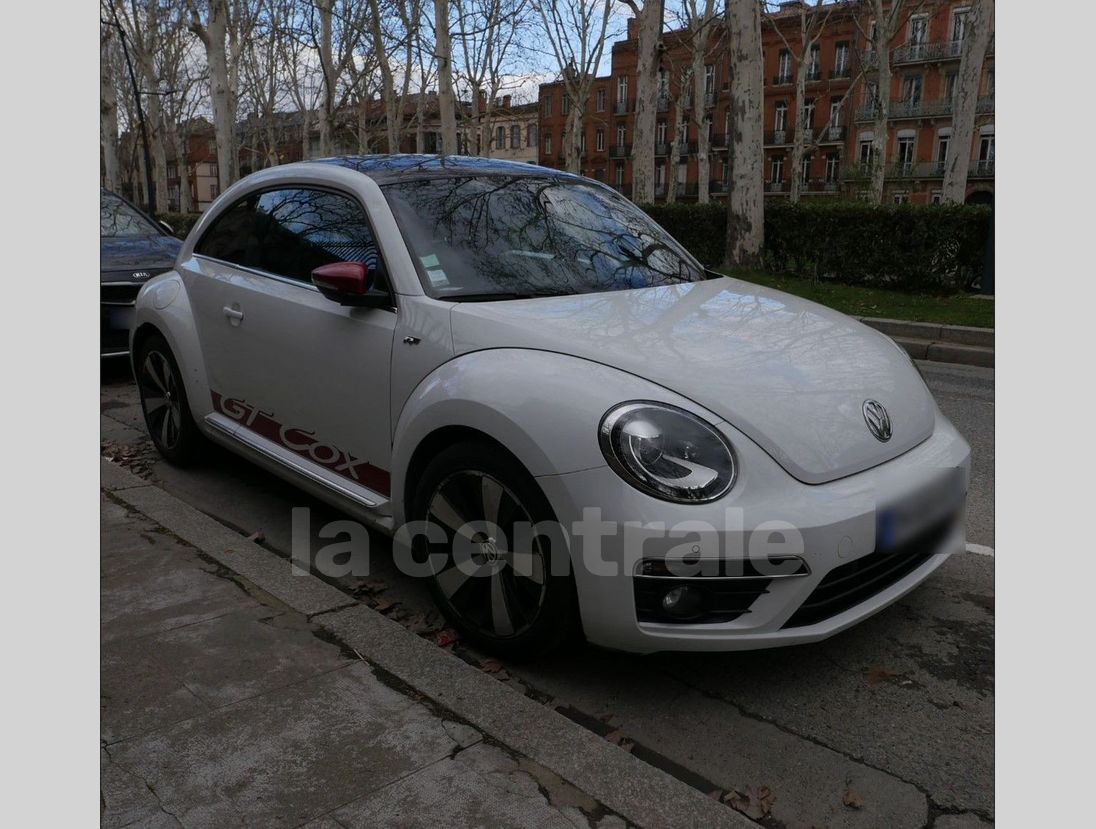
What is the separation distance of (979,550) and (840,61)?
2275 inches

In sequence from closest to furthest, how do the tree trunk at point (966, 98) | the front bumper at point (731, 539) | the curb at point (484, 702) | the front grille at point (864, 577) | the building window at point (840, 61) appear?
the curb at point (484, 702) < the front bumper at point (731, 539) < the front grille at point (864, 577) < the tree trunk at point (966, 98) < the building window at point (840, 61)

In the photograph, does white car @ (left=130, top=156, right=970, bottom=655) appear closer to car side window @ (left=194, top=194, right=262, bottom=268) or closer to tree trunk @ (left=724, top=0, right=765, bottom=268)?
car side window @ (left=194, top=194, right=262, bottom=268)

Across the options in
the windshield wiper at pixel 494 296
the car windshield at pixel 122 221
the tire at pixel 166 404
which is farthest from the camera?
the car windshield at pixel 122 221

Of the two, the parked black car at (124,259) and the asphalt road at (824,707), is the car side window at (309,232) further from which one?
the parked black car at (124,259)

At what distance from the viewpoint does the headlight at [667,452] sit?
8.57ft

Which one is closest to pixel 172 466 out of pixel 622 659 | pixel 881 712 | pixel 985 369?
pixel 622 659

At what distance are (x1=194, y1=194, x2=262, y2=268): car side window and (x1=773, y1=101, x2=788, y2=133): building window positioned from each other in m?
58.9

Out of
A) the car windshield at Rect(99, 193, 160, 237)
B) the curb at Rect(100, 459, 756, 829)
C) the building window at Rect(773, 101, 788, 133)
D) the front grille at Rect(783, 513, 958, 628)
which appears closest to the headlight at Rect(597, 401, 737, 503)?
the front grille at Rect(783, 513, 958, 628)

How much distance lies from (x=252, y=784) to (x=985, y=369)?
818 cm

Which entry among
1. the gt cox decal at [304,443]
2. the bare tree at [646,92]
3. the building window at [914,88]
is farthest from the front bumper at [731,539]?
the building window at [914,88]

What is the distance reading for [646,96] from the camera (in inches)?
846

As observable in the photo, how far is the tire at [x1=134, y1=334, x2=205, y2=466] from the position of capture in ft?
16.5

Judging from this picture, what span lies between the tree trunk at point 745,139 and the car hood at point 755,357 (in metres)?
10.7

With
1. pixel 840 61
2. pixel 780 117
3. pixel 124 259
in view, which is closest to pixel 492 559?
pixel 124 259
